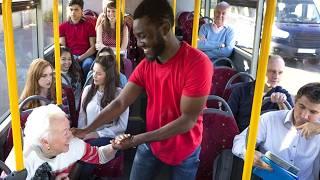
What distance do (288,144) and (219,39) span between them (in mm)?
3965

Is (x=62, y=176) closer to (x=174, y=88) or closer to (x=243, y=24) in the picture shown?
(x=174, y=88)

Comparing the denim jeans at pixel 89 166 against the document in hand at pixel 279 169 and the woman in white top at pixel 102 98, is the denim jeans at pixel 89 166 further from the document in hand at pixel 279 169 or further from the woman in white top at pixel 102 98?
the document in hand at pixel 279 169

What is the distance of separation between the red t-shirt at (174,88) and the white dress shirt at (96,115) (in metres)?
1.06

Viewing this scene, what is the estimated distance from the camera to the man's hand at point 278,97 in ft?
9.30

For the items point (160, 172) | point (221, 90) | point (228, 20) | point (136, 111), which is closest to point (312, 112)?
point (160, 172)

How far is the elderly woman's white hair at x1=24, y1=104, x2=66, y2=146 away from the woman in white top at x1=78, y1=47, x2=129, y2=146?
105 centimetres

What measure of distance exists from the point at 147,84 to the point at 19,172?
702 mm

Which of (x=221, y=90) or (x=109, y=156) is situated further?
(x=221, y=90)

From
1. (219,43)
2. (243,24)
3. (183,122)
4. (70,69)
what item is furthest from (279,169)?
(243,24)

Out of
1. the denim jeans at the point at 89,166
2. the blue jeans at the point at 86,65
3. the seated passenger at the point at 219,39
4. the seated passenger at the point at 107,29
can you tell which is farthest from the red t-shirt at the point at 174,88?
the seated passenger at the point at 219,39

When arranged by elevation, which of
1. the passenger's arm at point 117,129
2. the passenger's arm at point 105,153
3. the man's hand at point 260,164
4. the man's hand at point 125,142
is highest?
the man's hand at point 125,142

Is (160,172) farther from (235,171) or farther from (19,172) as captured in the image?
(19,172)

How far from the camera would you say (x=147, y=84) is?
6.31 ft

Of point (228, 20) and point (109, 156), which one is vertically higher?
point (228, 20)
